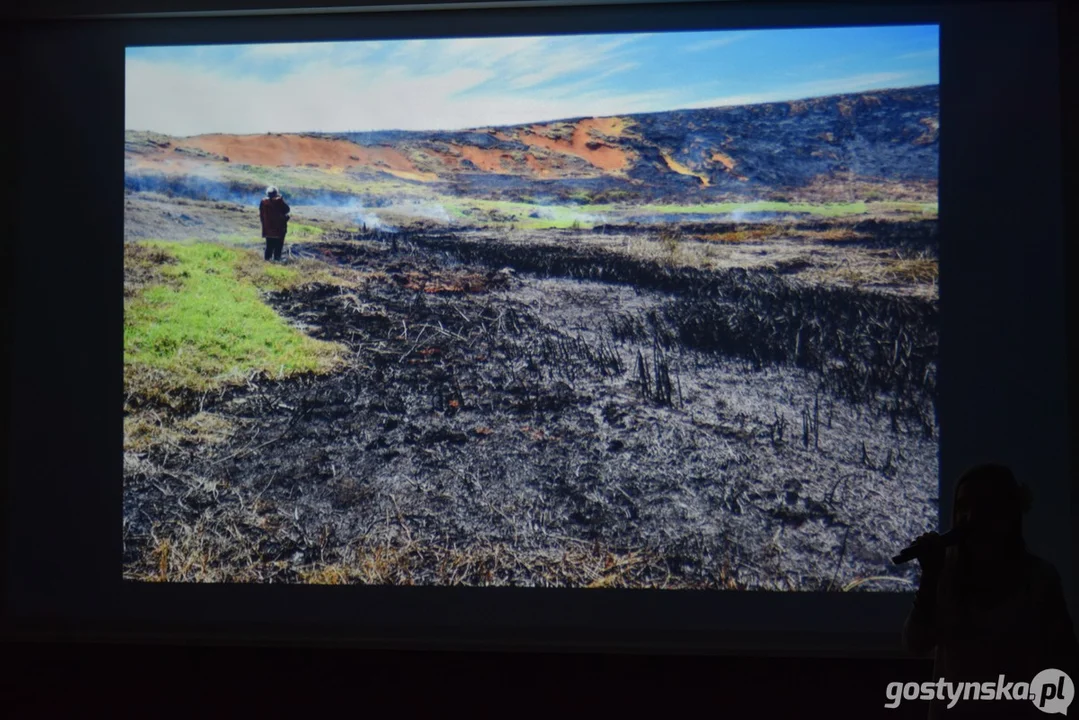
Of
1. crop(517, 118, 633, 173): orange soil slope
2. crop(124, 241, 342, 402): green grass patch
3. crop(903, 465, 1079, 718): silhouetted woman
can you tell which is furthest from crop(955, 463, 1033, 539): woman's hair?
crop(124, 241, 342, 402): green grass patch

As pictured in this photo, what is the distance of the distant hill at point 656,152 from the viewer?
121 inches

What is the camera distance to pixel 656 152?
3.16 m

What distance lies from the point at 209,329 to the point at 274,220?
20.3 inches

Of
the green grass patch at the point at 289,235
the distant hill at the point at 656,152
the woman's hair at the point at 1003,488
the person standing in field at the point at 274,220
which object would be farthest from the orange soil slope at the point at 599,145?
the woman's hair at the point at 1003,488

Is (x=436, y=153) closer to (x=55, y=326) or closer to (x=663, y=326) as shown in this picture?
(x=663, y=326)

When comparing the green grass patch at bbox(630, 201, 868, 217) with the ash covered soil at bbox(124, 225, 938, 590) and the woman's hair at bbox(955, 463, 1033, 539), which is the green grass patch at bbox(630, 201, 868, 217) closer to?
the ash covered soil at bbox(124, 225, 938, 590)

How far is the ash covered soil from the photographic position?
3.02m

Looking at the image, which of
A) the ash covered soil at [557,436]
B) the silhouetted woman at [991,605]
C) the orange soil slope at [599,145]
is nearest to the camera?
the silhouetted woman at [991,605]

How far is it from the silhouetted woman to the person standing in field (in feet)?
8.89

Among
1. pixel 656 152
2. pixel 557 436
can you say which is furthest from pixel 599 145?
pixel 557 436

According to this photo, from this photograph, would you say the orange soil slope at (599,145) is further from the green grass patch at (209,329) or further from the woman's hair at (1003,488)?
the woman's hair at (1003,488)

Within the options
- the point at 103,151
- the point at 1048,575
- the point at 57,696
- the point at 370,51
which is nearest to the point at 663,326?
the point at 370,51

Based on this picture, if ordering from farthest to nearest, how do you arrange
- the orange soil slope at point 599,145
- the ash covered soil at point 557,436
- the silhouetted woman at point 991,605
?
1. the orange soil slope at point 599,145
2. the ash covered soil at point 557,436
3. the silhouetted woman at point 991,605

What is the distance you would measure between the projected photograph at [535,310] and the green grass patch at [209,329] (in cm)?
1
